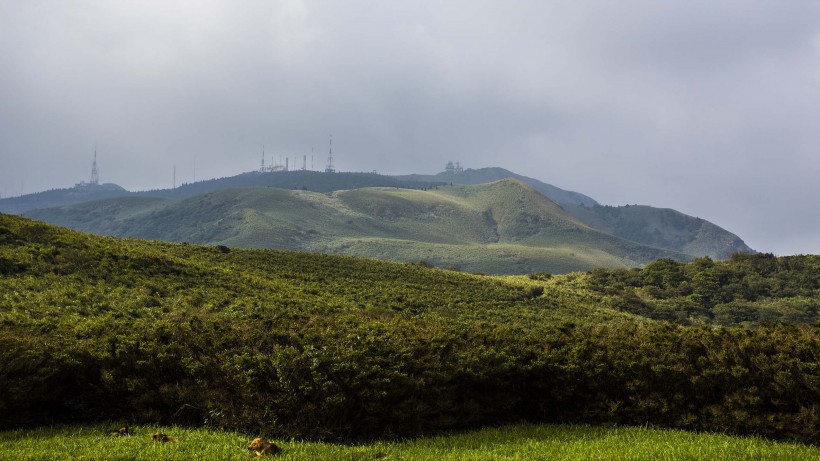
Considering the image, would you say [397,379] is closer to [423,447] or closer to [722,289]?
[423,447]

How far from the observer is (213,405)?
36.6 feet

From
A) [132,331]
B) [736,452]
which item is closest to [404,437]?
[736,452]

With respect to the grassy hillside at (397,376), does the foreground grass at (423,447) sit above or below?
below

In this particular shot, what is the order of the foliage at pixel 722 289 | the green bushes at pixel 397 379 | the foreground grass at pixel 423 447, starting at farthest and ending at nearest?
the foliage at pixel 722 289, the green bushes at pixel 397 379, the foreground grass at pixel 423 447

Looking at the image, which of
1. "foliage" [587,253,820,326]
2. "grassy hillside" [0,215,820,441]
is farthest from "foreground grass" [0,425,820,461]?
"foliage" [587,253,820,326]

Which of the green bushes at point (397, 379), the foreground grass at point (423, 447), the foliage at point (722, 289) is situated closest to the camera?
the foreground grass at point (423, 447)

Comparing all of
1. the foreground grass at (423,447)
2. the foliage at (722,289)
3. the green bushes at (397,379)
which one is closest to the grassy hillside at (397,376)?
the green bushes at (397,379)

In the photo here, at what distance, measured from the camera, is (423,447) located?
33.4 ft

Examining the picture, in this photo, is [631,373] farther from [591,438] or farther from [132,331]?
[132,331]

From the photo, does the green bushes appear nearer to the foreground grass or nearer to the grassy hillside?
the grassy hillside

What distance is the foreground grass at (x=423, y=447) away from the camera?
9438 millimetres

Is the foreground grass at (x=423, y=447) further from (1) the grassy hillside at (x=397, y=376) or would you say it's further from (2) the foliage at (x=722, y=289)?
(2) the foliage at (x=722, y=289)

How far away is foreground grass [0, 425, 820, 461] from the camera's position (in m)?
9.44

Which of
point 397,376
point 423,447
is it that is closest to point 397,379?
point 397,376
